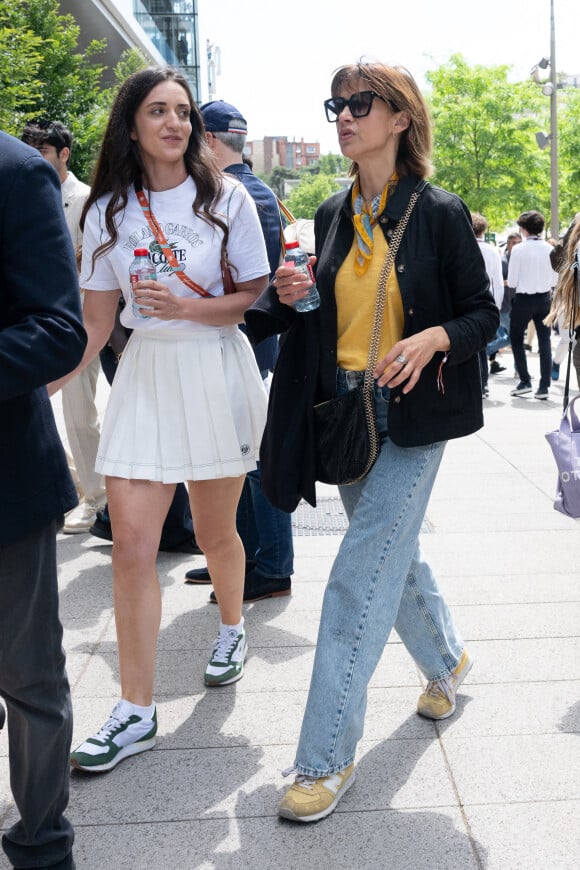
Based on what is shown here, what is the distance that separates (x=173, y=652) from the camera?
439cm

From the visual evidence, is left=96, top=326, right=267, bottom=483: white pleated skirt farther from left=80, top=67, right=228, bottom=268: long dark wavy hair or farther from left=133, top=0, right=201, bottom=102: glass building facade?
left=133, top=0, right=201, bottom=102: glass building facade

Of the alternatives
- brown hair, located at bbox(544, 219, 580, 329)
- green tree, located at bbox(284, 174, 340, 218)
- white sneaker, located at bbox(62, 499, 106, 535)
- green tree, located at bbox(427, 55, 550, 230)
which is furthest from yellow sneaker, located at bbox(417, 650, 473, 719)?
green tree, located at bbox(284, 174, 340, 218)

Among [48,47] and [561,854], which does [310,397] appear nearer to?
[561,854]

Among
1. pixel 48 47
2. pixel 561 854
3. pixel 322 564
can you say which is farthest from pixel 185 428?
pixel 48 47

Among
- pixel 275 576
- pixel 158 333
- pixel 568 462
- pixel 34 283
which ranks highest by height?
pixel 34 283

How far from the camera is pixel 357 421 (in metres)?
3.08

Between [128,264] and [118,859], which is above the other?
[128,264]

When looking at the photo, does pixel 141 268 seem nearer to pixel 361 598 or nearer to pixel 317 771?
pixel 361 598

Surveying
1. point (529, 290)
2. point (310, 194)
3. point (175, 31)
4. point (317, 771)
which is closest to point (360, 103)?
point (317, 771)

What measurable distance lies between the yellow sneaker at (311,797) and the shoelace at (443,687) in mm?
642

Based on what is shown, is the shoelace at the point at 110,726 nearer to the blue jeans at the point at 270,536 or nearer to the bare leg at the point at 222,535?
the bare leg at the point at 222,535

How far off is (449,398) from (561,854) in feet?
4.07

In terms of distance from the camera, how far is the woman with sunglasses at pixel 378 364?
3.01 m

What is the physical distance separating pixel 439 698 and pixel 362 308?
1.39 m
